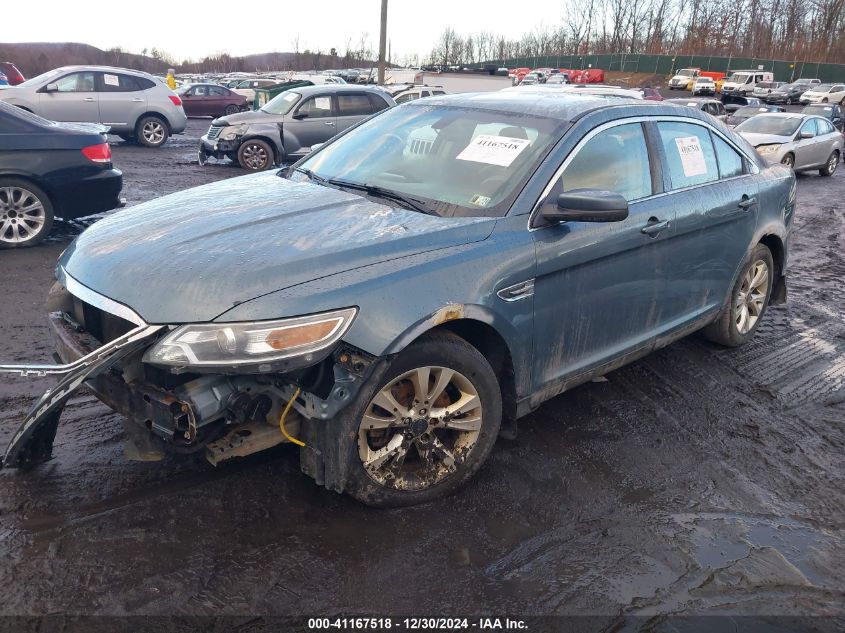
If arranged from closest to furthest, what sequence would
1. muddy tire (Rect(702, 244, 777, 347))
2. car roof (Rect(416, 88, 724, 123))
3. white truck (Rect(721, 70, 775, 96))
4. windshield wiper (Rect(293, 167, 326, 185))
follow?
car roof (Rect(416, 88, 724, 123)) → windshield wiper (Rect(293, 167, 326, 185)) → muddy tire (Rect(702, 244, 777, 347)) → white truck (Rect(721, 70, 775, 96))

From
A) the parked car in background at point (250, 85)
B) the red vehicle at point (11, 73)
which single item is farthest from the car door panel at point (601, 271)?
the parked car in background at point (250, 85)

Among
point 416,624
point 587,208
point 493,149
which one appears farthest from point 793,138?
point 416,624

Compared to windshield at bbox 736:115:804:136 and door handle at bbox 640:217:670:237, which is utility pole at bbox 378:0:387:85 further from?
door handle at bbox 640:217:670:237

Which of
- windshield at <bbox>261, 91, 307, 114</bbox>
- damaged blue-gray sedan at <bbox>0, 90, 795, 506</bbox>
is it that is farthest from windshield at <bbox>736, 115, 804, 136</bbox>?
damaged blue-gray sedan at <bbox>0, 90, 795, 506</bbox>

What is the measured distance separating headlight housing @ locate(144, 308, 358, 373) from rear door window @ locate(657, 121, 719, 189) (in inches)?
100

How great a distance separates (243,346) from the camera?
2.56 m

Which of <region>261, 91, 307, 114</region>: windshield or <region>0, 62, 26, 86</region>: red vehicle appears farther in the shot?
<region>0, 62, 26, 86</region>: red vehicle

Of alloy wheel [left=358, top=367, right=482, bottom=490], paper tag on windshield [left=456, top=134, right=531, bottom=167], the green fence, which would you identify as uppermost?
the green fence

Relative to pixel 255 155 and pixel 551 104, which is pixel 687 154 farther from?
pixel 255 155

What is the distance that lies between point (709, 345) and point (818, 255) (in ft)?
14.7

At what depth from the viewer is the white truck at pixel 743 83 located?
51.0m

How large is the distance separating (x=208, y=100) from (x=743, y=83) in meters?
43.1

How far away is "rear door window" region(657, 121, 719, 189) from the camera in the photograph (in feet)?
13.6

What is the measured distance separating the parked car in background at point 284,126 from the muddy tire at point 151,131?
3.29 m
